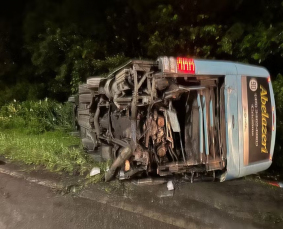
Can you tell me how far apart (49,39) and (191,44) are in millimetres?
4176

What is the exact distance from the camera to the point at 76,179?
4254 millimetres

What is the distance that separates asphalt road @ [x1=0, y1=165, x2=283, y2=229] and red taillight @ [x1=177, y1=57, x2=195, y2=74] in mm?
1894

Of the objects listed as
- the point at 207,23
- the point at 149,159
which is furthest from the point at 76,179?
the point at 207,23

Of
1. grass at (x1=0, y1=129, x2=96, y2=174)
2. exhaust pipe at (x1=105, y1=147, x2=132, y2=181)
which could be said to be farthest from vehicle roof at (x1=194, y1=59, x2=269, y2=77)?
grass at (x1=0, y1=129, x2=96, y2=174)

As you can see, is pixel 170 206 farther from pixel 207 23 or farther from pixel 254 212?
pixel 207 23

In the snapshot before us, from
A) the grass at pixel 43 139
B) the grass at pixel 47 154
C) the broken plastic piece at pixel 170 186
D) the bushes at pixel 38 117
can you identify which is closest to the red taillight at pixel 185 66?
the broken plastic piece at pixel 170 186

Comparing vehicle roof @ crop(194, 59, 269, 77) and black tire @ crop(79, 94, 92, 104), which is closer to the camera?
vehicle roof @ crop(194, 59, 269, 77)

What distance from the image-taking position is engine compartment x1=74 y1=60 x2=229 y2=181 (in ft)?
11.5

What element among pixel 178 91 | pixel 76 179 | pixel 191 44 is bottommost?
pixel 76 179

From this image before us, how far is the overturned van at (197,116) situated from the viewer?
341 centimetres

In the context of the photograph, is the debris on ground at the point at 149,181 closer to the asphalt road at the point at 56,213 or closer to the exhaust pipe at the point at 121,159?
the exhaust pipe at the point at 121,159

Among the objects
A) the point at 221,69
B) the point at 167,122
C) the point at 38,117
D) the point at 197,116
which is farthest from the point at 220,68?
the point at 38,117

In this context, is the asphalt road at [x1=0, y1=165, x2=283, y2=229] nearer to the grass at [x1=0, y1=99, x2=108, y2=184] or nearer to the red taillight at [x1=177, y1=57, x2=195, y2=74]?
the grass at [x1=0, y1=99, x2=108, y2=184]

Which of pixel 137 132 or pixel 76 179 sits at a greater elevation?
pixel 137 132
